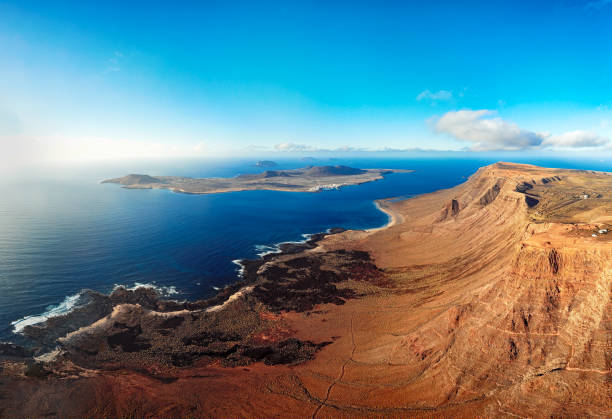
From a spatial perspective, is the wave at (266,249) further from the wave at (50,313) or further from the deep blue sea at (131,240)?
the wave at (50,313)

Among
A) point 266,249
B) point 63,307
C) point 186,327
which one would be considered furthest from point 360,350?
point 63,307

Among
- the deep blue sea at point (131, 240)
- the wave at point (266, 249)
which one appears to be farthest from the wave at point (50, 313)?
the wave at point (266, 249)

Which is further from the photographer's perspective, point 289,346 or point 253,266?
point 253,266

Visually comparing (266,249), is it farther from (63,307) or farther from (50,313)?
(50,313)

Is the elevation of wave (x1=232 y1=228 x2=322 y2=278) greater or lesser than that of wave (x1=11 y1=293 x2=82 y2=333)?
greater

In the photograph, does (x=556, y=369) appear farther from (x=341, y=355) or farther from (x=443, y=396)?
(x=341, y=355)

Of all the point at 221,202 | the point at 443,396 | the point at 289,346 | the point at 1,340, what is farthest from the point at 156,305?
the point at 221,202

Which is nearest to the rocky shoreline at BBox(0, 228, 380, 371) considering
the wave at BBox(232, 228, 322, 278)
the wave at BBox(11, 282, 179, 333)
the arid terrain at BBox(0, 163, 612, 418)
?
the arid terrain at BBox(0, 163, 612, 418)

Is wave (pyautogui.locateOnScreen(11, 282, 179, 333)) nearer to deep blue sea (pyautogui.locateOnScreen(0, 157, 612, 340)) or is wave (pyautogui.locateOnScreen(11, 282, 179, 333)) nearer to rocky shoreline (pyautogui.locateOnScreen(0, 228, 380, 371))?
deep blue sea (pyautogui.locateOnScreen(0, 157, 612, 340))
